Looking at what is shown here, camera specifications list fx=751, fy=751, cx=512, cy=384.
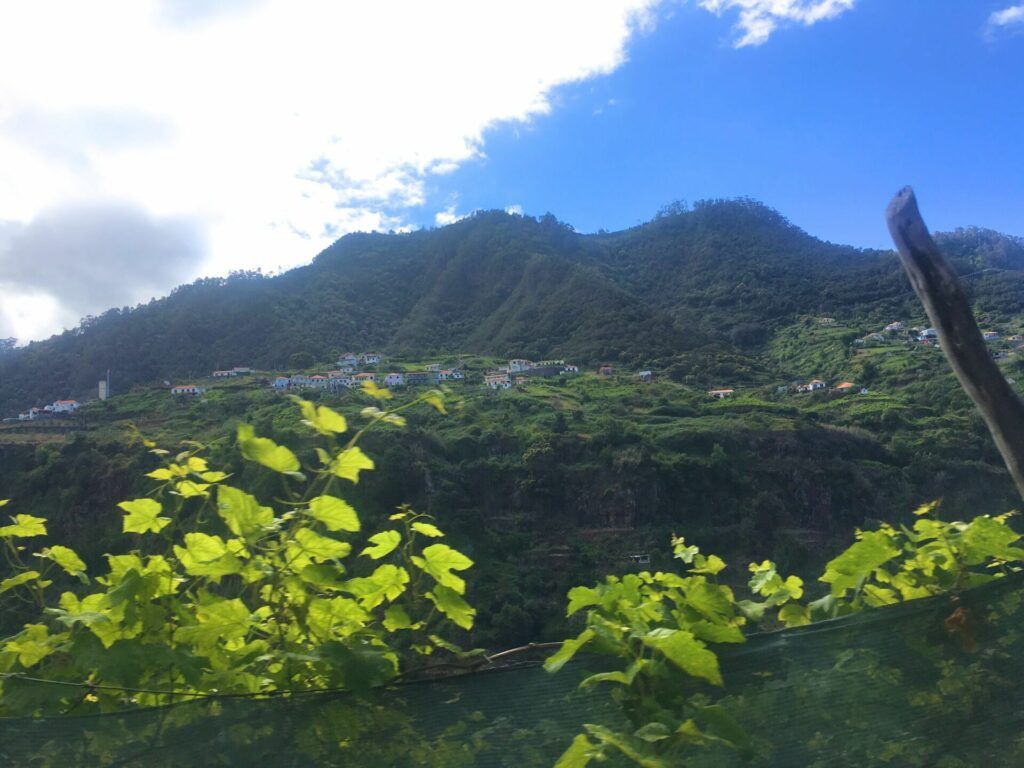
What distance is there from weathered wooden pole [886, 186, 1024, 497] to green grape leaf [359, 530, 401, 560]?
952 millimetres

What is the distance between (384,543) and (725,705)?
0.61 meters

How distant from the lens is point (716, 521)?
27.2 metres

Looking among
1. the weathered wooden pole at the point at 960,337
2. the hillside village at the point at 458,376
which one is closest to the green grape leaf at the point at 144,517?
the weathered wooden pole at the point at 960,337

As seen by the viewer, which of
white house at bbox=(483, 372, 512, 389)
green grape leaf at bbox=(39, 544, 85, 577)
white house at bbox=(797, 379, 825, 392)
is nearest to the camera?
green grape leaf at bbox=(39, 544, 85, 577)

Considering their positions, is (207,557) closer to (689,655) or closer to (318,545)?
(318,545)

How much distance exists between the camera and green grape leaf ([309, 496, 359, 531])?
3.61ft

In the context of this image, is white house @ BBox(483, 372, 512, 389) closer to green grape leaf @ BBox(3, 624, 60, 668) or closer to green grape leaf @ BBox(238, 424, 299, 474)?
green grape leaf @ BBox(3, 624, 60, 668)

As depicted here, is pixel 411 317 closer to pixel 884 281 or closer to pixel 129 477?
pixel 884 281

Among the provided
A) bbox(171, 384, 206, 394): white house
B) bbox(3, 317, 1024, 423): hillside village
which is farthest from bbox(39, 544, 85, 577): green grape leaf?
bbox(171, 384, 206, 394): white house

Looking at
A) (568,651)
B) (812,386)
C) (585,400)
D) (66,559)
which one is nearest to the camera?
(568,651)

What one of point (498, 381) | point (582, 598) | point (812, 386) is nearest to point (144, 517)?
point (582, 598)

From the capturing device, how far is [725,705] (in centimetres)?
104

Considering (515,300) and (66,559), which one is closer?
(66,559)

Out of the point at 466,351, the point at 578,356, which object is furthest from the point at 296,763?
the point at 466,351
